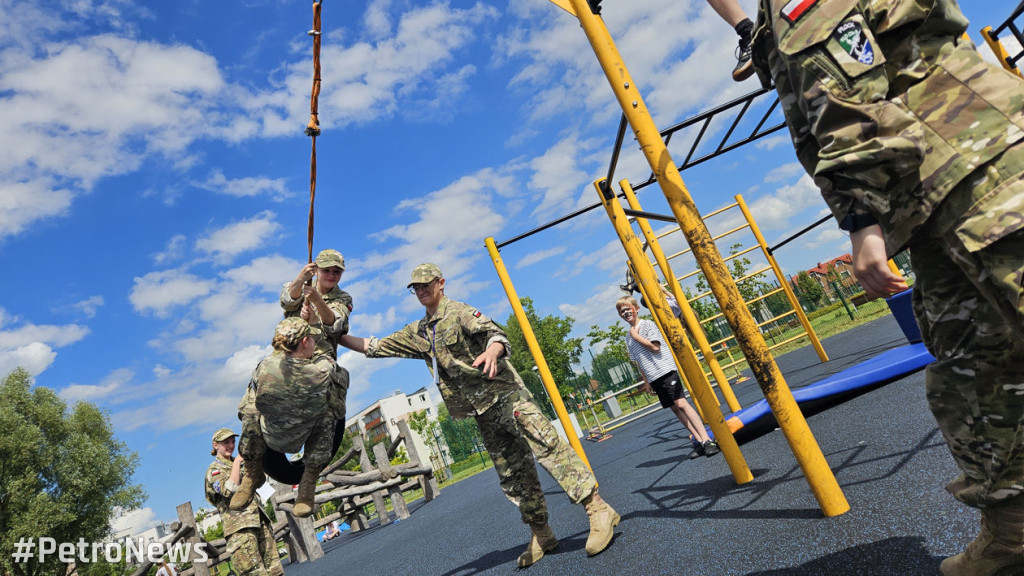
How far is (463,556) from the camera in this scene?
525 centimetres

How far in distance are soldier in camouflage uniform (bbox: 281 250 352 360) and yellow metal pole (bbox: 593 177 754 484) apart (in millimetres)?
2268

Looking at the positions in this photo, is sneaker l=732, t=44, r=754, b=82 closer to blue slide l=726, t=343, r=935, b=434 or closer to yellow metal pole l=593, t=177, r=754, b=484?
yellow metal pole l=593, t=177, r=754, b=484

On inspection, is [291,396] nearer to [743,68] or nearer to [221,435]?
[743,68]

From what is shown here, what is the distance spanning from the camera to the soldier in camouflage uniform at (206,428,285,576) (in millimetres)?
5867

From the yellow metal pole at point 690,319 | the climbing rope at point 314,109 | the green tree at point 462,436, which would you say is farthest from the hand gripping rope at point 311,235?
the green tree at point 462,436

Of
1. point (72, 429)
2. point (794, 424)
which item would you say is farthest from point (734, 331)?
point (72, 429)

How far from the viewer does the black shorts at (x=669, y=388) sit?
5.46 meters

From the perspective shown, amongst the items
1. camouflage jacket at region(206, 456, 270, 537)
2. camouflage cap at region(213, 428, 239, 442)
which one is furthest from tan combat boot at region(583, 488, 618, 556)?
camouflage cap at region(213, 428, 239, 442)

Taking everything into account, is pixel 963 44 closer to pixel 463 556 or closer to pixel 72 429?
pixel 463 556

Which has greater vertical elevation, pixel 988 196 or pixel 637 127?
pixel 637 127

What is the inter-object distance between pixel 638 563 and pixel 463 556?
2.74 metres

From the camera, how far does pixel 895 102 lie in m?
1.30

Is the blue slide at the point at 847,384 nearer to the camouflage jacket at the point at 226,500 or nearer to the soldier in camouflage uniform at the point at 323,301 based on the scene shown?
the soldier in camouflage uniform at the point at 323,301

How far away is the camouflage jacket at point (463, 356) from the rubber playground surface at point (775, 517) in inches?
45.3
